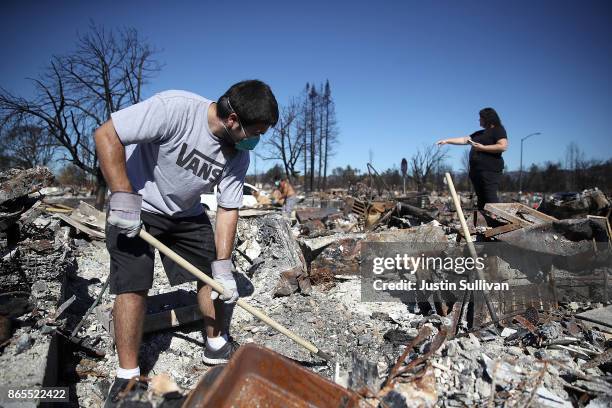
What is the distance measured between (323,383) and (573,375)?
1.57 meters

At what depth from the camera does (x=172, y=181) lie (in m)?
2.23

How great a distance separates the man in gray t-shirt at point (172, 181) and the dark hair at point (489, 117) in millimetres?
3416

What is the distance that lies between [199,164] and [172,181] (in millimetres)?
202

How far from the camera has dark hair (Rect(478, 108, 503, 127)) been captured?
441 cm

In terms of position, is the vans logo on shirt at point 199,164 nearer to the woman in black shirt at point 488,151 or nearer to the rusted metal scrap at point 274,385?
the rusted metal scrap at point 274,385

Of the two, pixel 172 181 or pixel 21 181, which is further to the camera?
pixel 21 181

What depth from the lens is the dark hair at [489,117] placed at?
14.5ft

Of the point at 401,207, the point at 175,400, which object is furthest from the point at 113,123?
the point at 401,207

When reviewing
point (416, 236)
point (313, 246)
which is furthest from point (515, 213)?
point (313, 246)

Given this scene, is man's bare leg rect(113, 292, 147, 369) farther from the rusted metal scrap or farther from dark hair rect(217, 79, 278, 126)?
dark hair rect(217, 79, 278, 126)

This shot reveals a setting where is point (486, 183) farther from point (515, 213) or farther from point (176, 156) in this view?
point (176, 156)

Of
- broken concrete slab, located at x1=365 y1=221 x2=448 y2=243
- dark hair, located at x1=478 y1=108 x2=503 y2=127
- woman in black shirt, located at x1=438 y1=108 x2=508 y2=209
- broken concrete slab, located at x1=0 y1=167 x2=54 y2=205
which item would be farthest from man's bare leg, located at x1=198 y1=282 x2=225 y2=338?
dark hair, located at x1=478 y1=108 x2=503 y2=127

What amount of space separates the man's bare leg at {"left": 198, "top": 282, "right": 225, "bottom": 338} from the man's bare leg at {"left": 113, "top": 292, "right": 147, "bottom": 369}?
1.69 ft

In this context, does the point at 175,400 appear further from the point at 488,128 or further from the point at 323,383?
the point at 488,128
